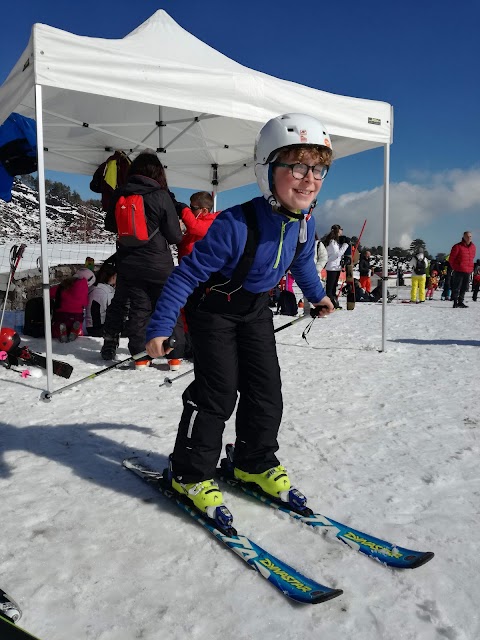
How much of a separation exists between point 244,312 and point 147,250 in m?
2.89

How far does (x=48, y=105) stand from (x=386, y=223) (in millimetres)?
4771

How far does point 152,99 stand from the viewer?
169 inches

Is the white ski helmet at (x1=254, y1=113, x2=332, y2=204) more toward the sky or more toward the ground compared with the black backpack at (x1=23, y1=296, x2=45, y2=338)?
more toward the sky

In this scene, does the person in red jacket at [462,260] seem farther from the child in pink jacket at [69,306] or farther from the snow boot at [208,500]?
the snow boot at [208,500]

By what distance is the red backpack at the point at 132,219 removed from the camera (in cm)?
482

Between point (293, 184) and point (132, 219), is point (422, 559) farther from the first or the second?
point (132, 219)

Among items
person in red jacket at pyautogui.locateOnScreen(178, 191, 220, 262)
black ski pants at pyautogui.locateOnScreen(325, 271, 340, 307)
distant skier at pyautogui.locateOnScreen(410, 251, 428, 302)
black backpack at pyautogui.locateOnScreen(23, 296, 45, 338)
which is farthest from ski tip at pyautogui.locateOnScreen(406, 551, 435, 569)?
distant skier at pyautogui.locateOnScreen(410, 251, 428, 302)

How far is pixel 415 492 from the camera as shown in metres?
2.55

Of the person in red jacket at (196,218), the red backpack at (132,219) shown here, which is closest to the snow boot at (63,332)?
the person in red jacket at (196,218)

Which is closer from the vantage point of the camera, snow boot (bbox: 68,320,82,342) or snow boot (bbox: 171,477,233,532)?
snow boot (bbox: 171,477,233,532)

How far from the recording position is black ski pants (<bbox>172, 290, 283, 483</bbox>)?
91.3 inches

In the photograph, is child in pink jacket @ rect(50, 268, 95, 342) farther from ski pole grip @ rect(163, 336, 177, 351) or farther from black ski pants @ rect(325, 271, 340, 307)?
black ski pants @ rect(325, 271, 340, 307)

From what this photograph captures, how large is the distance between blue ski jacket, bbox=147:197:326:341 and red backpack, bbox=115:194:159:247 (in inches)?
109

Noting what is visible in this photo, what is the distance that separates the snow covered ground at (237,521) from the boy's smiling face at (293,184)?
1490 mm
